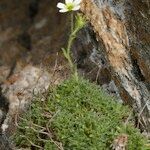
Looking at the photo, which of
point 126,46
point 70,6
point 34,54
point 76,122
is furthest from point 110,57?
point 34,54

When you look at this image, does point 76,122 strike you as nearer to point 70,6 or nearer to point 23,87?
point 70,6

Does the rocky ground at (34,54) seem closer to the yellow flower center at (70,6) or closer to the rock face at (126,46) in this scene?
the rock face at (126,46)

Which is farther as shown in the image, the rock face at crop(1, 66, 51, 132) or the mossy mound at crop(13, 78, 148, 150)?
the rock face at crop(1, 66, 51, 132)

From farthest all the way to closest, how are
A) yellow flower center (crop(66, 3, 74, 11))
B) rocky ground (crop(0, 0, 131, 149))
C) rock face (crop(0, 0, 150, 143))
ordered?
rocky ground (crop(0, 0, 131, 149)), rock face (crop(0, 0, 150, 143)), yellow flower center (crop(66, 3, 74, 11))

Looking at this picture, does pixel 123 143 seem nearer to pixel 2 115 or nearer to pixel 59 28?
pixel 2 115

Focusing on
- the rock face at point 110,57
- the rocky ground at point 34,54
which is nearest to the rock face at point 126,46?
the rock face at point 110,57

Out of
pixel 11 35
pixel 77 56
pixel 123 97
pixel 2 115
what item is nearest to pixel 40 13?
pixel 11 35

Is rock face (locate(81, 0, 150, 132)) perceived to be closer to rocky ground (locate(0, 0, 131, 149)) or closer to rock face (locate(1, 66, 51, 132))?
rocky ground (locate(0, 0, 131, 149))

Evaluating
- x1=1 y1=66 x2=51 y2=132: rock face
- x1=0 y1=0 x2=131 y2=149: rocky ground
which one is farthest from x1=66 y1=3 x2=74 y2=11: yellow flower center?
x1=1 y1=66 x2=51 y2=132: rock face
